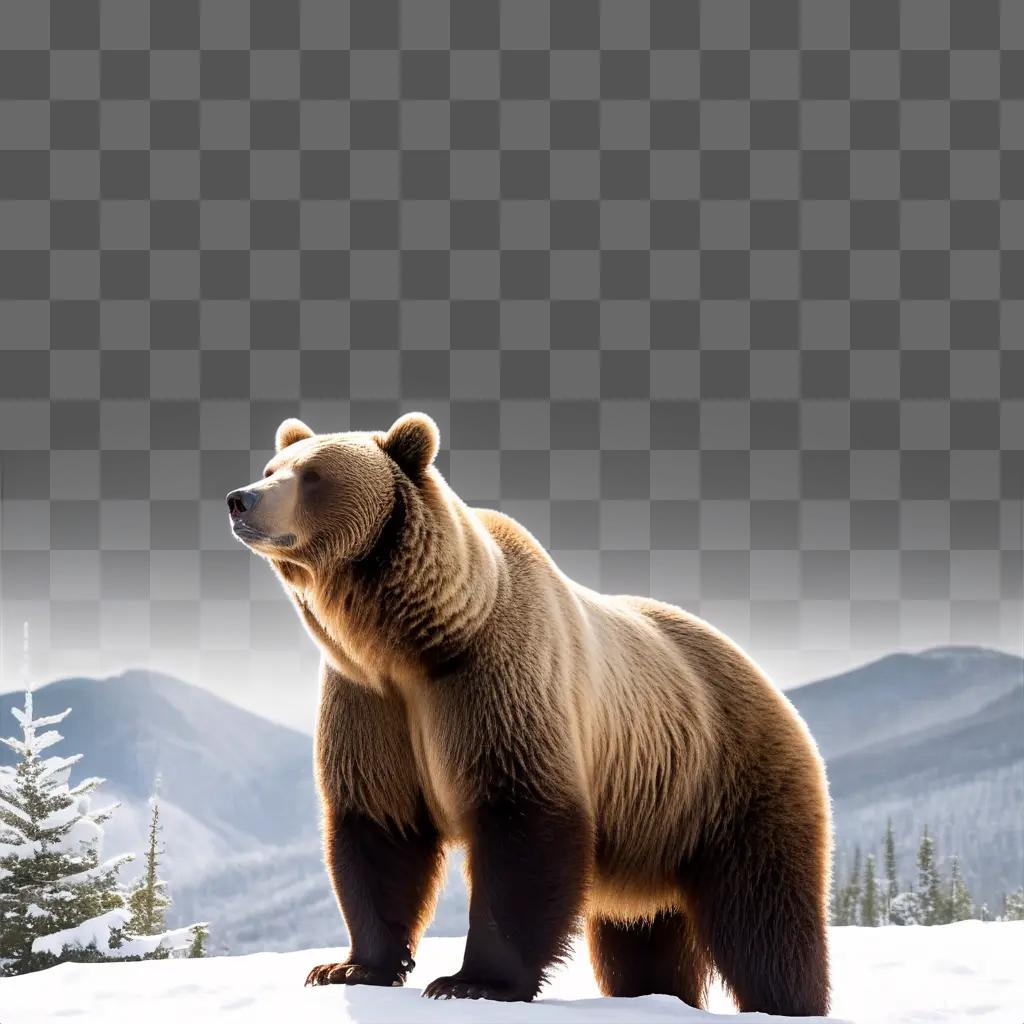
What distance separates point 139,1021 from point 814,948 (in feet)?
10.2

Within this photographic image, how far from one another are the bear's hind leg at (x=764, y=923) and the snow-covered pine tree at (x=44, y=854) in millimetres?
10613

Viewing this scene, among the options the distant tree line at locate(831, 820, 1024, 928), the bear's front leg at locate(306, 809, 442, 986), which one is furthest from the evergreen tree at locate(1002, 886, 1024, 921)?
the bear's front leg at locate(306, 809, 442, 986)

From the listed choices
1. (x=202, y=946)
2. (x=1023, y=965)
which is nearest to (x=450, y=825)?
(x=1023, y=965)

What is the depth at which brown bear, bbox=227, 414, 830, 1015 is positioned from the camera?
573cm

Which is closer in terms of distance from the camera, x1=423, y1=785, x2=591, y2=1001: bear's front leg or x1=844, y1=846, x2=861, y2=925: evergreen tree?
x1=423, y1=785, x2=591, y2=1001: bear's front leg

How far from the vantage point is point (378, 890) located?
6.07m

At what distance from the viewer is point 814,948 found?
266 inches

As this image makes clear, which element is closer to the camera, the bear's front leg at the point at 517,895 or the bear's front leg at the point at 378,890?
the bear's front leg at the point at 517,895

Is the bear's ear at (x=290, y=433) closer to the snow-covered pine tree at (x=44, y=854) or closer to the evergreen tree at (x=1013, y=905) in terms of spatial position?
the snow-covered pine tree at (x=44, y=854)

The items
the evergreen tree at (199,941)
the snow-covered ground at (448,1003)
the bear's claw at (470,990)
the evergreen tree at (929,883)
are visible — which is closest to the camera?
the snow-covered ground at (448,1003)

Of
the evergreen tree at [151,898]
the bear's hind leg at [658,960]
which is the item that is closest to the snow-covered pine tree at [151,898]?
the evergreen tree at [151,898]

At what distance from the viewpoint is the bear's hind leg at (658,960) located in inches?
280

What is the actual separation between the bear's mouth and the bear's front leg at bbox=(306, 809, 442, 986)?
1260 mm

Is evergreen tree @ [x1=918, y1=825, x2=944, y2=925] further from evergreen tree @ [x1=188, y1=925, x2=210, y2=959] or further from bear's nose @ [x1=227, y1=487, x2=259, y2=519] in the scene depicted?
bear's nose @ [x1=227, y1=487, x2=259, y2=519]
